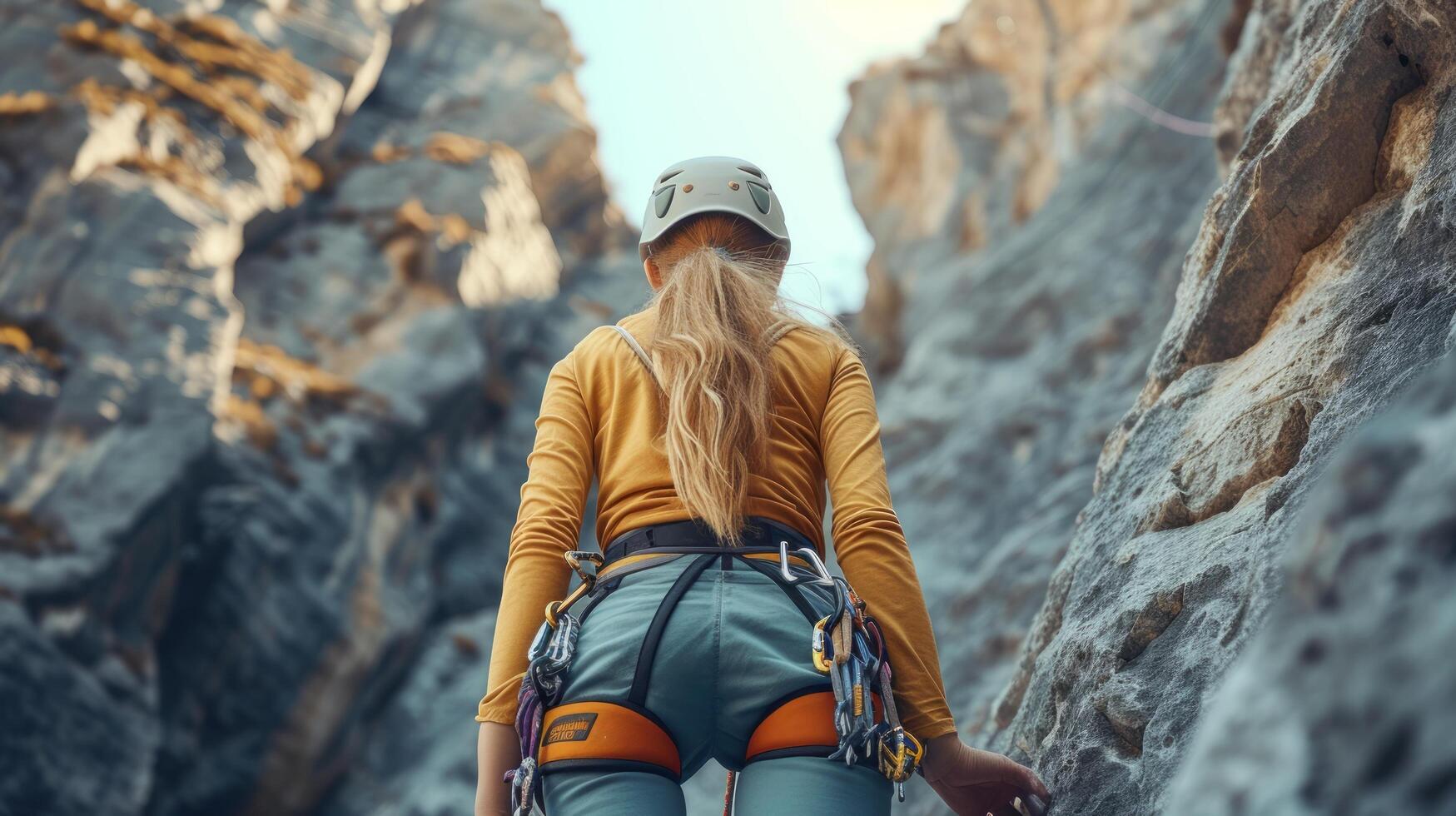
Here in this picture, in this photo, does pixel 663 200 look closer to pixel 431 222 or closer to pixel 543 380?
pixel 431 222

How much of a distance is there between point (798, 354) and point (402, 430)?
14800 mm

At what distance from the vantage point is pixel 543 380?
2067 cm

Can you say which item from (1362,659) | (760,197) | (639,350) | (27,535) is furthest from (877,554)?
(27,535)

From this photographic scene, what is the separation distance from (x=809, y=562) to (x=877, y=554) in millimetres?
172

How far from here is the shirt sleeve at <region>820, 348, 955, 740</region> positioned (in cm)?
252

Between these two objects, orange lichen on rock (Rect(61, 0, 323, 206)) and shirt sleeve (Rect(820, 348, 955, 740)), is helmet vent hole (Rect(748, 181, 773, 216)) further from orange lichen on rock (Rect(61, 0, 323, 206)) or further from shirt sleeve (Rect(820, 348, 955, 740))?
orange lichen on rock (Rect(61, 0, 323, 206))

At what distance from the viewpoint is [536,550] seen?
2588 mm

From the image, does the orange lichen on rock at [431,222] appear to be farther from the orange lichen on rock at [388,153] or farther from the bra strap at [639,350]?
the bra strap at [639,350]

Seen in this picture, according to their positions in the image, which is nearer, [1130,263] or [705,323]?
[705,323]

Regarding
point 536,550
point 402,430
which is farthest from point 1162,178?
point 536,550

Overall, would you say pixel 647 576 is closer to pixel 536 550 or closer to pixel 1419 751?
pixel 536 550

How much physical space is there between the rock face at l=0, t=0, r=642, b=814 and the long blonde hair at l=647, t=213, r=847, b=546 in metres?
11.5

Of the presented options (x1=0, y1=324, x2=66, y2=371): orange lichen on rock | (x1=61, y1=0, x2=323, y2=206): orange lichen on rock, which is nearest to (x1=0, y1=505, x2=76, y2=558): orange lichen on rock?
(x1=0, y1=324, x2=66, y2=371): orange lichen on rock

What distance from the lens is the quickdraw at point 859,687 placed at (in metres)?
2.20
